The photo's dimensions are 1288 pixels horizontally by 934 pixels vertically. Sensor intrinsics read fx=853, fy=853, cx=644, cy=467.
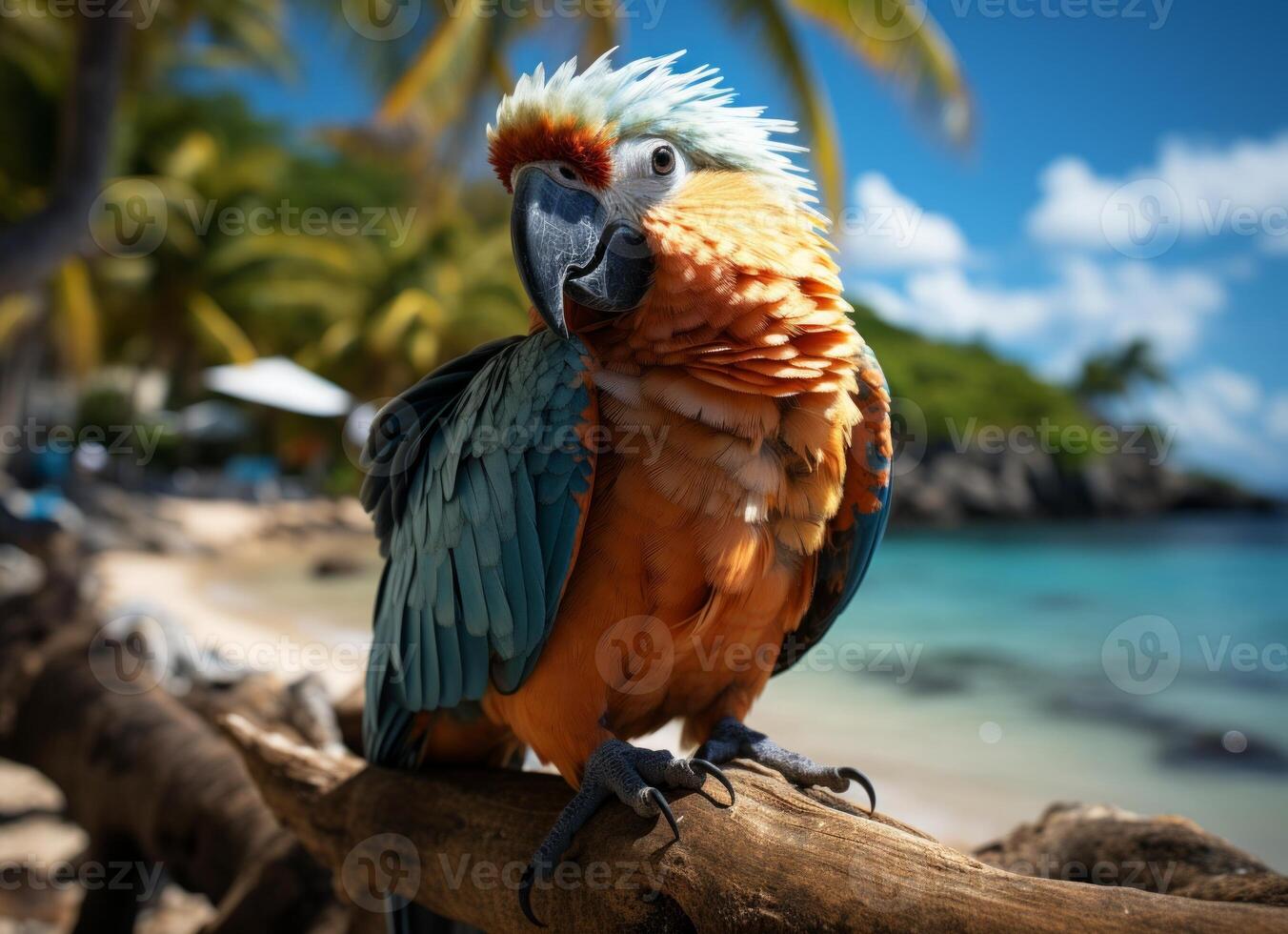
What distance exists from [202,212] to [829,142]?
14867 millimetres

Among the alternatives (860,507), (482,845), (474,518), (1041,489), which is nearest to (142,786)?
(482,845)

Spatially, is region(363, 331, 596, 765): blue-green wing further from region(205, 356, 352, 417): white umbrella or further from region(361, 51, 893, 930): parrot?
region(205, 356, 352, 417): white umbrella

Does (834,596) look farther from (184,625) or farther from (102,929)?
(184,625)

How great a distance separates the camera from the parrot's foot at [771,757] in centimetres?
196

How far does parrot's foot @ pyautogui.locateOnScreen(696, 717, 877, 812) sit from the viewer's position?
6.43ft

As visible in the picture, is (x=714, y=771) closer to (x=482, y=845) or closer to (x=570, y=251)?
(x=482, y=845)

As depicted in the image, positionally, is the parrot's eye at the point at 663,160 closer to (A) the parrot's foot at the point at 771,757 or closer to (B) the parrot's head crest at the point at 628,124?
(B) the parrot's head crest at the point at 628,124

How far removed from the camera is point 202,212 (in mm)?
18156

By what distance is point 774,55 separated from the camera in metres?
8.50

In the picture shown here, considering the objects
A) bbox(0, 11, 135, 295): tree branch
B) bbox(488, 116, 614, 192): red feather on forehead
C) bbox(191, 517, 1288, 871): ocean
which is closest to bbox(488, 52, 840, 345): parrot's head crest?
bbox(488, 116, 614, 192): red feather on forehead

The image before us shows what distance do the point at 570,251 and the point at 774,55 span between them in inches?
305

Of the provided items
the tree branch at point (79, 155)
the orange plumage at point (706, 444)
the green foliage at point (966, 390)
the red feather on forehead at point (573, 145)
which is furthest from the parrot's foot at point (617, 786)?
the green foliage at point (966, 390)

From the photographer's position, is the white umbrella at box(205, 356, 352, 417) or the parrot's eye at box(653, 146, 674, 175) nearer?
the parrot's eye at box(653, 146, 674, 175)

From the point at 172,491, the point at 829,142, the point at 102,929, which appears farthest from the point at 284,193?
the point at 102,929
